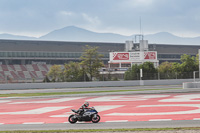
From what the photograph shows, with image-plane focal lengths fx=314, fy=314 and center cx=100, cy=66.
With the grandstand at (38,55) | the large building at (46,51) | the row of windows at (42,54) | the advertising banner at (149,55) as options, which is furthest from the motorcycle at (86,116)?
the row of windows at (42,54)

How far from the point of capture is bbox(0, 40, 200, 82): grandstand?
101 meters

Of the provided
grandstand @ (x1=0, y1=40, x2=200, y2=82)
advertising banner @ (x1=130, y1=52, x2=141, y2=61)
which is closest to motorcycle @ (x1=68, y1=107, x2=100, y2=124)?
advertising banner @ (x1=130, y1=52, x2=141, y2=61)

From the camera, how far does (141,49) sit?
10094 centimetres

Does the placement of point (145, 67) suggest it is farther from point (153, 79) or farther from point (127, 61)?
point (127, 61)

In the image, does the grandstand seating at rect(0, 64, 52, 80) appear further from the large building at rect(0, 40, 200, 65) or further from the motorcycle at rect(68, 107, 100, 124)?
the motorcycle at rect(68, 107, 100, 124)

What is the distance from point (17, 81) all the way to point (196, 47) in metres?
93.0

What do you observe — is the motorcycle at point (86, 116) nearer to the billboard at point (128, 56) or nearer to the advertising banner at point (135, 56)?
the billboard at point (128, 56)

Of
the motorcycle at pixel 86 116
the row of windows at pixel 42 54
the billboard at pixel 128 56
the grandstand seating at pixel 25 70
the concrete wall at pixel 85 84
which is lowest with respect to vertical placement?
the motorcycle at pixel 86 116

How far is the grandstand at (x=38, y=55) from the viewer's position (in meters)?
101

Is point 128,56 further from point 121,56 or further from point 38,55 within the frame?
point 38,55

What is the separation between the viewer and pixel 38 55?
10919cm

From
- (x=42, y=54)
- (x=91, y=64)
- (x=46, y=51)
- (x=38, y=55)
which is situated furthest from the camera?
(x=46, y=51)

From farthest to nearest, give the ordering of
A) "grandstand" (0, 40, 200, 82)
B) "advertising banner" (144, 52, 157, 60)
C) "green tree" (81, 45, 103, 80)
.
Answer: "grandstand" (0, 40, 200, 82), "advertising banner" (144, 52, 157, 60), "green tree" (81, 45, 103, 80)

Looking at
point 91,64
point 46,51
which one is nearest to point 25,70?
point 46,51
